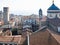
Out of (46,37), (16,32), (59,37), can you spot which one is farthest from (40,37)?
(16,32)

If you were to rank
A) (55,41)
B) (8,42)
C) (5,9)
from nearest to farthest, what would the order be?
(55,41) < (8,42) < (5,9)

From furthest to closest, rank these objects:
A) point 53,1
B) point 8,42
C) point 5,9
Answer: point 5,9, point 53,1, point 8,42

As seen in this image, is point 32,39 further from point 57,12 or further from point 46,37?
point 57,12

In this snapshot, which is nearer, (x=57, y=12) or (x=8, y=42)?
(x=8, y=42)

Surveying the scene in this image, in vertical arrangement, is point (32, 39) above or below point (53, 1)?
below

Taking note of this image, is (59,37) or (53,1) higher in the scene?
(53,1)

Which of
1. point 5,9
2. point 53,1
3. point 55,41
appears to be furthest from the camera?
point 5,9

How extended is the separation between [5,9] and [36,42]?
97.3ft

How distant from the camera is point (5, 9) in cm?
4841

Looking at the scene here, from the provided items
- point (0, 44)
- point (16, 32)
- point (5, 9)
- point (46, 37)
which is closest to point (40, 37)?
point (46, 37)

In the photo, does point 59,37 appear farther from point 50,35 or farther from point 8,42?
point 8,42

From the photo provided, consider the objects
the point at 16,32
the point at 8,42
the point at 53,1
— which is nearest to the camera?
the point at 8,42

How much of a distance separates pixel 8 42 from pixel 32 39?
232 centimetres

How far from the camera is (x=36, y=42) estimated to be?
64.7 ft
